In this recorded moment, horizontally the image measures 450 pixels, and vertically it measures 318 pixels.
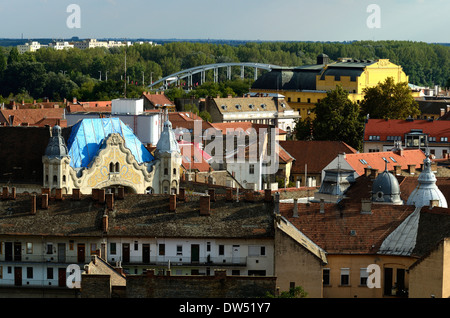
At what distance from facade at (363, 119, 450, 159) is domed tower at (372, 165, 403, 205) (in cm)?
6133

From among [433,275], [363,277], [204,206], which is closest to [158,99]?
[204,206]

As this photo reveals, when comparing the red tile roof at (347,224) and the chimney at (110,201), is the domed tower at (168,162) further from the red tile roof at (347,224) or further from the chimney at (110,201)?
the red tile roof at (347,224)

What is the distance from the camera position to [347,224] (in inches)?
2724

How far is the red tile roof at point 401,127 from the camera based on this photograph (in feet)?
476

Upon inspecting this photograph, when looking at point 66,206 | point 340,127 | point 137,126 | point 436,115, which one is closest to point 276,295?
point 66,206

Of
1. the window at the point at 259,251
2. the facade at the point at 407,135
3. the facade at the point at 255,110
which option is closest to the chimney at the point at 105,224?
the window at the point at 259,251

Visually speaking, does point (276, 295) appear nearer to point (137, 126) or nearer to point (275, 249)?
point (275, 249)

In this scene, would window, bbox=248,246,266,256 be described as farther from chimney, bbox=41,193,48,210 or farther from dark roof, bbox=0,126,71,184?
dark roof, bbox=0,126,71,184

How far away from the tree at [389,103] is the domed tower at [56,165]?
272ft

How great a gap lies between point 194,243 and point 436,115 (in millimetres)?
118293

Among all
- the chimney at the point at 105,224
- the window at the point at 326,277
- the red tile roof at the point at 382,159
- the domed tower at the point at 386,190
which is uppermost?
the domed tower at the point at 386,190

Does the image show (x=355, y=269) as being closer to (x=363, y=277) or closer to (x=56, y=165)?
(x=363, y=277)
